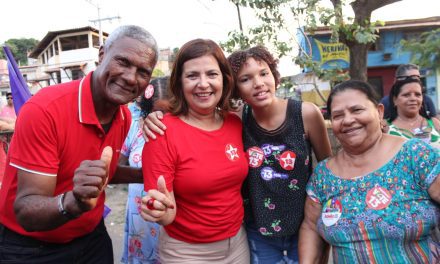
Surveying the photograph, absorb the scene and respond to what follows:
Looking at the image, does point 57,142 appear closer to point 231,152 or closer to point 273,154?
point 231,152

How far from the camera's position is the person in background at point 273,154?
205cm

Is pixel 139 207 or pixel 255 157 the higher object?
pixel 255 157

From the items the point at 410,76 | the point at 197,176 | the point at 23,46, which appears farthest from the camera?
the point at 23,46

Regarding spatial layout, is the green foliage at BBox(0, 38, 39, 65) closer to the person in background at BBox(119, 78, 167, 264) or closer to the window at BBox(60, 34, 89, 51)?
the window at BBox(60, 34, 89, 51)

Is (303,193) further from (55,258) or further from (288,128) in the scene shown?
(55,258)

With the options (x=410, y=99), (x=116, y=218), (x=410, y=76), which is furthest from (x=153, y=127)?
(x=116, y=218)

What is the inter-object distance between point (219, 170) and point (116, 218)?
3961mm

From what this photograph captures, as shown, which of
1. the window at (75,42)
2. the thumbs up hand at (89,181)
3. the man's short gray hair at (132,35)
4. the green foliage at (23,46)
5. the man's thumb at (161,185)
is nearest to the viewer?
the thumbs up hand at (89,181)

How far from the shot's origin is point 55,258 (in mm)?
1803

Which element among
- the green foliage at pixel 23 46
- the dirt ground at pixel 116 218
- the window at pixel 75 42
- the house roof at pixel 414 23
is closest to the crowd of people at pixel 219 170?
the dirt ground at pixel 116 218

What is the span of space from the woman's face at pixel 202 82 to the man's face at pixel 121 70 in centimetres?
25

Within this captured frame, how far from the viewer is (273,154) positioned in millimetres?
2059

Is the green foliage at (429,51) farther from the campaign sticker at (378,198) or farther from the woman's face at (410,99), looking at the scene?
the campaign sticker at (378,198)

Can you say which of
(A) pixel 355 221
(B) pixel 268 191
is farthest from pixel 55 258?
(A) pixel 355 221
